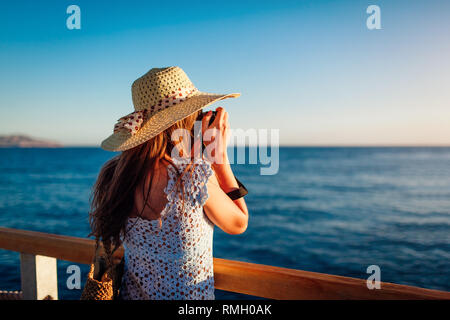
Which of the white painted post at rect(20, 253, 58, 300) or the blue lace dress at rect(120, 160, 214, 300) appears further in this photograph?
the white painted post at rect(20, 253, 58, 300)

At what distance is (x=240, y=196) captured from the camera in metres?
1.21

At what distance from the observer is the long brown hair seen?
115cm

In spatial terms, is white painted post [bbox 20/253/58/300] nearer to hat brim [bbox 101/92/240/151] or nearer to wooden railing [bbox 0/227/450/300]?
wooden railing [bbox 0/227/450/300]

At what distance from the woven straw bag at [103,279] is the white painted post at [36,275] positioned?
60cm

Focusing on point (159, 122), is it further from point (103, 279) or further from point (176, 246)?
point (103, 279)

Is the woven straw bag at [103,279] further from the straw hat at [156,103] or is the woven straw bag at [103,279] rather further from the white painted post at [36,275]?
the white painted post at [36,275]

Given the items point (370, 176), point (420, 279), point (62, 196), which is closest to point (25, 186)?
point (62, 196)

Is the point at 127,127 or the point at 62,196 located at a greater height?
the point at 127,127

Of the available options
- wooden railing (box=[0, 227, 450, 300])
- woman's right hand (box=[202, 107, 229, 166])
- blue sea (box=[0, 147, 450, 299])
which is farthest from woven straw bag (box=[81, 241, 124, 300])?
blue sea (box=[0, 147, 450, 299])

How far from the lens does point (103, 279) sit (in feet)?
3.98

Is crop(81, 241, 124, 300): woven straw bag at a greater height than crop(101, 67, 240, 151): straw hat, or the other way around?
crop(101, 67, 240, 151): straw hat

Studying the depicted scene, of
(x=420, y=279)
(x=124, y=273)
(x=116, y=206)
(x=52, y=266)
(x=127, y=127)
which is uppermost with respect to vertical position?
(x=127, y=127)
